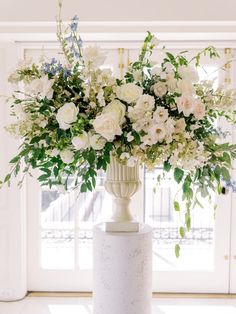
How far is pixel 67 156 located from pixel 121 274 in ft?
1.28

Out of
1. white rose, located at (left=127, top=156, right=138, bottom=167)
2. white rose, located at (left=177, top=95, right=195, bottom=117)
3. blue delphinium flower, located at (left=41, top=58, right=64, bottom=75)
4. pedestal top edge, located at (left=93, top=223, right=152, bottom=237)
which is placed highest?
blue delphinium flower, located at (left=41, top=58, right=64, bottom=75)

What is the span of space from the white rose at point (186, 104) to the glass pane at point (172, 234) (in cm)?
203

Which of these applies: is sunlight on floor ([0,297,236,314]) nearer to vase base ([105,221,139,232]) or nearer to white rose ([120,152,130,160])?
vase base ([105,221,139,232])

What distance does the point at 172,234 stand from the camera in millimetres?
3254

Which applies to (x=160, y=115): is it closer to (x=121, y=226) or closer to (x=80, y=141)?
(x=80, y=141)

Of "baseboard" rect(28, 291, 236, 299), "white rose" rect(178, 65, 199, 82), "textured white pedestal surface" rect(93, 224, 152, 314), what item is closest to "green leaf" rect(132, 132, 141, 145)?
"white rose" rect(178, 65, 199, 82)

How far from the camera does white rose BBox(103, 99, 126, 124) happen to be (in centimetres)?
97

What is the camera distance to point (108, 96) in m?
1.01

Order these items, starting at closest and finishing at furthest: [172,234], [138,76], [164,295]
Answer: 1. [138,76]
2. [164,295]
3. [172,234]
